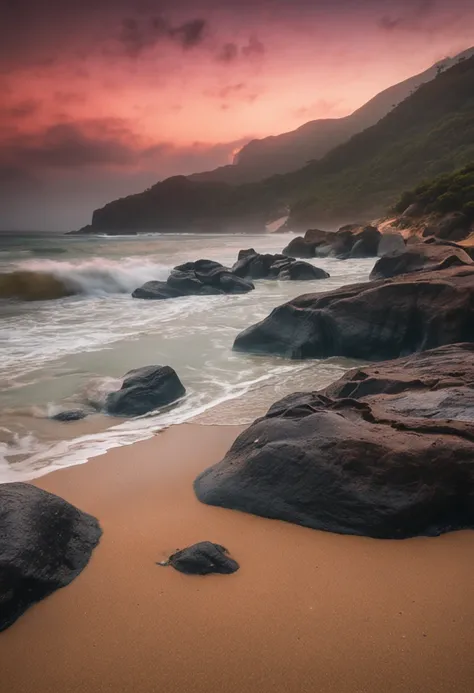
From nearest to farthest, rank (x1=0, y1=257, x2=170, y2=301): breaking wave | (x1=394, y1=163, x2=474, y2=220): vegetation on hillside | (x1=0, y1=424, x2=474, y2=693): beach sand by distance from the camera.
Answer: (x1=0, y1=424, x2=474, y2=693): beach sand → (x1=0, y1=257, x2=170, y2=301): breaking wave → (x1=394, y1=163, x2=474, y2=220): vegetation on hillside

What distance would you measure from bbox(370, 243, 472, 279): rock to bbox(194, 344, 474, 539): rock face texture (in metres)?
11.0

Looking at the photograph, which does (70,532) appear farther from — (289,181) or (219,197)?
(219,197)

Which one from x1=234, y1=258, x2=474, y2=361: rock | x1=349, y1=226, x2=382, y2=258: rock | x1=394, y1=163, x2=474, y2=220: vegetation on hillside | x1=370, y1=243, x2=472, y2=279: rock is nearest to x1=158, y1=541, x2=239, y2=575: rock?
x1=234, y1=258, x2=474, y2=361: rock

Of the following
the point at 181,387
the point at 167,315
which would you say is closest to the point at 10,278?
the point at 167,315

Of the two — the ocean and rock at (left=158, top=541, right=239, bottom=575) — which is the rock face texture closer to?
rock at (left=158, top=541, right=239, bottom=575)

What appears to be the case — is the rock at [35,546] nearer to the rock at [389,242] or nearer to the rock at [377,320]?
the rock at [377,320]

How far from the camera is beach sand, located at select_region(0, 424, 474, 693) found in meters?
2.77

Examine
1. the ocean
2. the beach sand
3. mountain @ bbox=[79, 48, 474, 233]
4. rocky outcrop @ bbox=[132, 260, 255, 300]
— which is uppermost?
mountain @ bbox=[79, 48, 474, 233]

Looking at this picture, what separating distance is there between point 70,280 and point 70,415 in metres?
21.1

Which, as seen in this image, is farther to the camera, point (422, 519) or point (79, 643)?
point (422, 519)

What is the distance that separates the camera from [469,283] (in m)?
9.56

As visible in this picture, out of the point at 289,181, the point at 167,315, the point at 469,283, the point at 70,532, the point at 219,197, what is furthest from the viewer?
the point at 219,197

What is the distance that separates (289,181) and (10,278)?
420 feet

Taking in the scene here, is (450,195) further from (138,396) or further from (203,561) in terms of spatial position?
(203,561)
